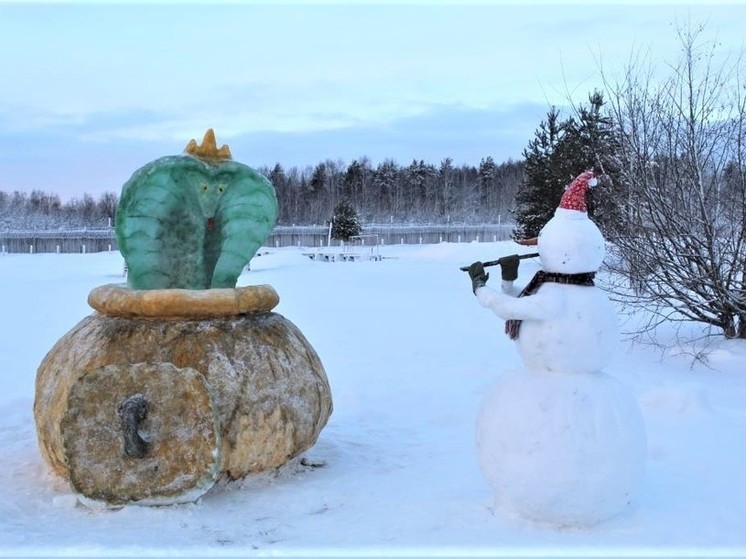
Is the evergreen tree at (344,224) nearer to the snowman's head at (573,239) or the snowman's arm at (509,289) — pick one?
the snowman's arm at (509,289)

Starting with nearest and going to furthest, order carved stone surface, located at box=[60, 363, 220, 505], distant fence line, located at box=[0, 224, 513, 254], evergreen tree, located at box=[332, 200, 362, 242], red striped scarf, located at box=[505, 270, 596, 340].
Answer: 1. red striped scarf, located at box=[505, 270, 596, 340]
2. carved stone surface, located at box=[60, 363, 220, 505]
3. evergreen tree, located at box=[332, 200, 362, 242]
4. distant fence line, located at box=[0, 224, 513, 254]

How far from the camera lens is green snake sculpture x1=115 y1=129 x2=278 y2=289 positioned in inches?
197

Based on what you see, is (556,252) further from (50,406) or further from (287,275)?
(287,275)

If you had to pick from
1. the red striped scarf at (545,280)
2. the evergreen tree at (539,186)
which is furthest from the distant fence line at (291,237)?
the red striped scarf at (545,280)

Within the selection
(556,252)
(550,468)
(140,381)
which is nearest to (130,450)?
(140,381)

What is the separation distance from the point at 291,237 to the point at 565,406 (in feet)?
136

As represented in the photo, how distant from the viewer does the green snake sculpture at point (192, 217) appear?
501 centimetres

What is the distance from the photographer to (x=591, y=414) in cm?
380

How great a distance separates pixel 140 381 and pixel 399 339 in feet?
21.4

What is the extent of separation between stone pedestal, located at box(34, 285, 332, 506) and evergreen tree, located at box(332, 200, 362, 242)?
93.2 feet

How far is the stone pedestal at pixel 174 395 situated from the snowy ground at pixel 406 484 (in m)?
0.19

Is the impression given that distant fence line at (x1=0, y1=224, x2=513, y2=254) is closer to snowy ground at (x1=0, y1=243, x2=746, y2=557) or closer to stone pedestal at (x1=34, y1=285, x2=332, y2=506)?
snowy ground at (x1=0, y1=243, x2=746, y2=557)

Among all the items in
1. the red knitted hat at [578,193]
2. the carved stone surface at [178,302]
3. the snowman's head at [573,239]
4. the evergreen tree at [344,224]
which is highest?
the evergreen tree at [344,224]

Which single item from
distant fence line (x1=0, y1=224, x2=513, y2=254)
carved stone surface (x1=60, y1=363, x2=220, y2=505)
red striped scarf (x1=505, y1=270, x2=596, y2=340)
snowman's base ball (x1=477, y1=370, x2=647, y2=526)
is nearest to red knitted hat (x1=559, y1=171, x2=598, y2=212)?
red striped scarf (x1=505, y1=270, x2=596, y2=340)
